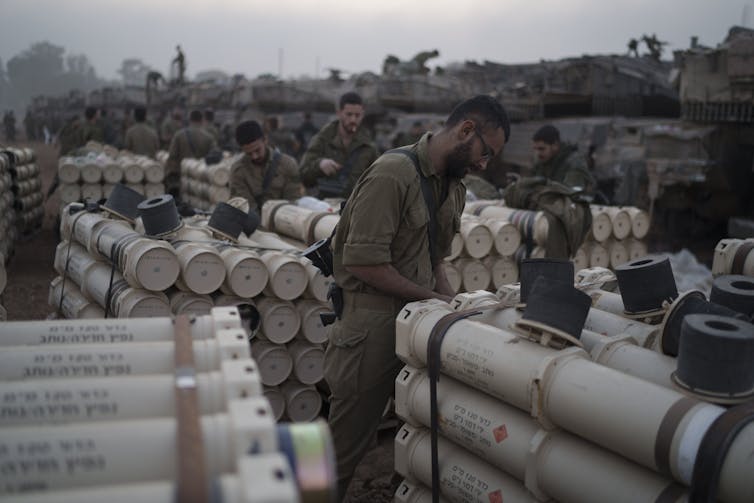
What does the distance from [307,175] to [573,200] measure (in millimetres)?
2798

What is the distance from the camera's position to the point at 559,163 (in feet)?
23.6

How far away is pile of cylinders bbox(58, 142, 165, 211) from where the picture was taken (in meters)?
11.0

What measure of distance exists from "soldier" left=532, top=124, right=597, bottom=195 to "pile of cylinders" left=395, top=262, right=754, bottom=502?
363cm

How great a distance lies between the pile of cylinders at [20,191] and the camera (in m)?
9.80

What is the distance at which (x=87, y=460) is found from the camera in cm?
158

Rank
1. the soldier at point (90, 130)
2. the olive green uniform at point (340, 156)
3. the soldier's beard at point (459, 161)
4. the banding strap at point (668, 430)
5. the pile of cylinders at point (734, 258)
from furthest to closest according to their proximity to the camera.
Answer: the soldier at point (90, 130) < the olive green uniform at point (340, 156) < the pile of cylinders at point (734, 258) < the soldier's beard at point (459, 161) < the banding strap at point (668, 430)

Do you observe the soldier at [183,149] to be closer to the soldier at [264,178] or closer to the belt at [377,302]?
the soldier at [264,178]

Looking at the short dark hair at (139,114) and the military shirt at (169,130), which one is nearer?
the short dark hair at (139,114)

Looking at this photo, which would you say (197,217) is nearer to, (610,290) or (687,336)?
(610,290)

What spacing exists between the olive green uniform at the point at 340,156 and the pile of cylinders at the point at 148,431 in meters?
5.45

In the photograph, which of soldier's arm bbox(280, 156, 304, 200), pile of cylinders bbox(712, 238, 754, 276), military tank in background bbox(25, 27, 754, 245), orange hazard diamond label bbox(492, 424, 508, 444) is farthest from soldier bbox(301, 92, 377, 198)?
military tank in background bbox(25, 27, 754, 245)

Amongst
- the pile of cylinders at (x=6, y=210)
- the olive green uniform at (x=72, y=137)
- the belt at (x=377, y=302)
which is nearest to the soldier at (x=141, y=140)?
the olive green uniform at (x=72, y=137)

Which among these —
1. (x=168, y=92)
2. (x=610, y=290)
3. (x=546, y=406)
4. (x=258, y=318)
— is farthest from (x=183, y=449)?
(x=168, y=92)

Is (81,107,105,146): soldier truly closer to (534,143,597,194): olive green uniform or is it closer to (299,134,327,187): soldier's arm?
(299,134,327,187): soldier's arm
